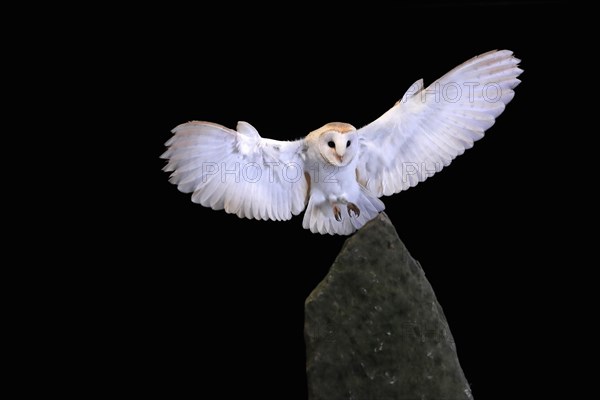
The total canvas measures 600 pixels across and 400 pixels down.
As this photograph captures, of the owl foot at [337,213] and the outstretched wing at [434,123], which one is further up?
the outstretched wing at [434,123]

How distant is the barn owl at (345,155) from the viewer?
3395 millimetres

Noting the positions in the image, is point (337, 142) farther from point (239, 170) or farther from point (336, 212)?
point (239, 170)

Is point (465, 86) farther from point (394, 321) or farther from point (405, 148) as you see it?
point (394, 321)

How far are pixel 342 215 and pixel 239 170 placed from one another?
0.48 m

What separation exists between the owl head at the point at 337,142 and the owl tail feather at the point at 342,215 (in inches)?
9.1

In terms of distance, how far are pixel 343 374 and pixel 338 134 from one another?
0.94 metres

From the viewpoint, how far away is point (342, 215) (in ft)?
11.6

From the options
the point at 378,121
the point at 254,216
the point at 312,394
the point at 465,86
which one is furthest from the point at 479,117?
the point at 312,394

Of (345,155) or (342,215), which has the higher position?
(345,155)

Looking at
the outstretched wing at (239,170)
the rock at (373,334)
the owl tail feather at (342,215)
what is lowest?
the rock at (373,334)

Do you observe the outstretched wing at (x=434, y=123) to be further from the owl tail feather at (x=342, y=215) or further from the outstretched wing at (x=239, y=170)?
the outstretched wing at (x=239, y=170)

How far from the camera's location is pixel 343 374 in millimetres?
3016

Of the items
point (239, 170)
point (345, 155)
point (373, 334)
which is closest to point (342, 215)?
point (345, 155)

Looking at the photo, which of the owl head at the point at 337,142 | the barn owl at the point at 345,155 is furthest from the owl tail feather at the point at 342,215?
the owl head at the point at 337,142
